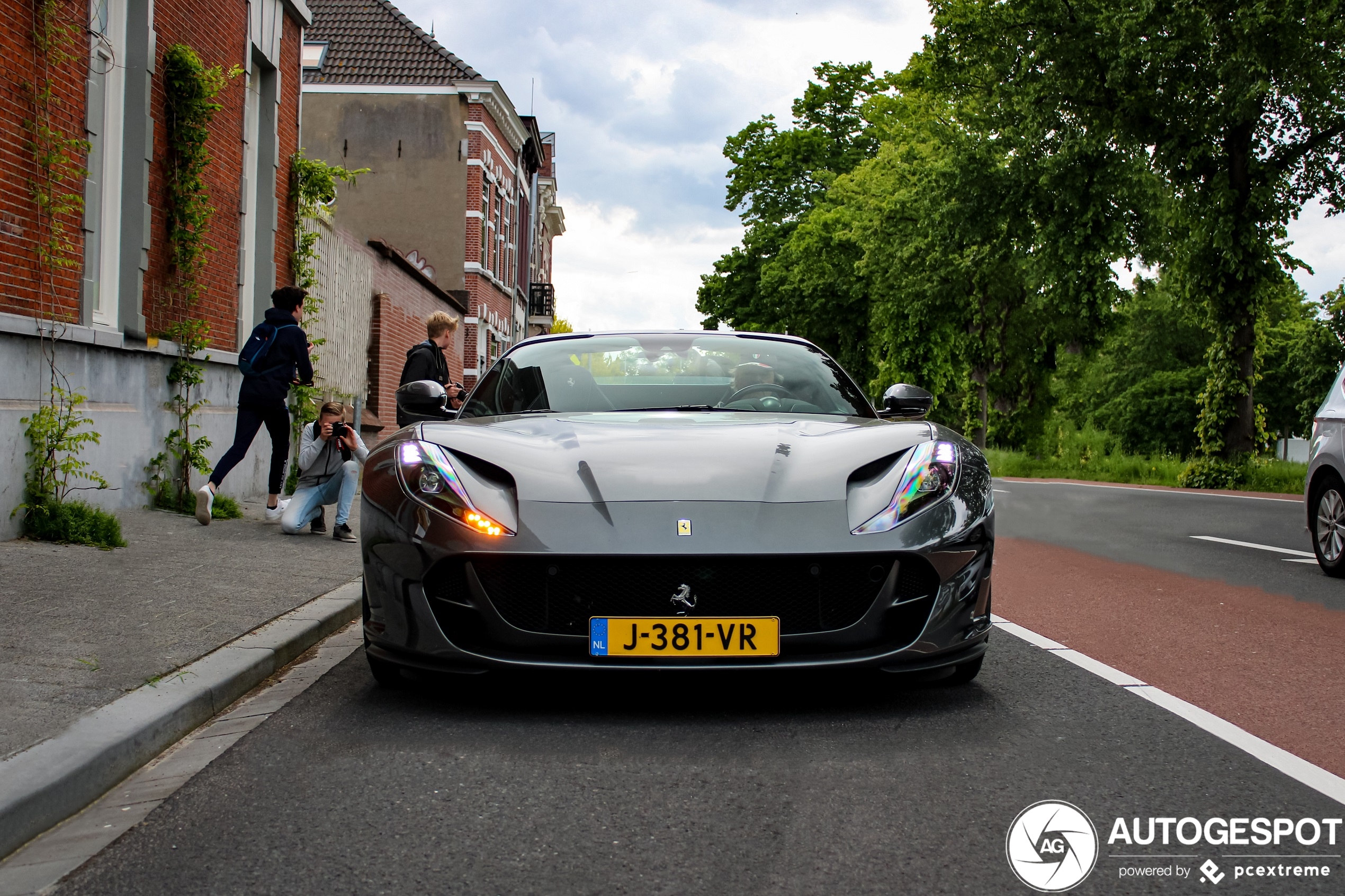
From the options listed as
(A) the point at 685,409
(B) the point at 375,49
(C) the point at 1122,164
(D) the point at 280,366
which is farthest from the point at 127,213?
(B) the point at 375,49

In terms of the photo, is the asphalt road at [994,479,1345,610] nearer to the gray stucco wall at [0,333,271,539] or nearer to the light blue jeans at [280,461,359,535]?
the light blue jeans at [280,461,359,535]

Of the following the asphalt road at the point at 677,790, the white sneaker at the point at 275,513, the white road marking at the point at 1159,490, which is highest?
the white road marking at the point at 1159,490

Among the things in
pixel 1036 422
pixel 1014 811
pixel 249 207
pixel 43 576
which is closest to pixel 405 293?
pixel 249 207

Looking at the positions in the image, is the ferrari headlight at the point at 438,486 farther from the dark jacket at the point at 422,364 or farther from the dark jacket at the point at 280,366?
the dark jacket at the point at 280,366

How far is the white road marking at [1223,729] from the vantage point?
3529mm

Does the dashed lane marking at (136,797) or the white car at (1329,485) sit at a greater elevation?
the white car at (1329,485)

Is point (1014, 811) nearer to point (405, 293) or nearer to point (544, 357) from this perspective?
point (544, 357)

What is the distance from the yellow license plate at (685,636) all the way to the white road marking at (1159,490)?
49.9ft

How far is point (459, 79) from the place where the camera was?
3319 cm

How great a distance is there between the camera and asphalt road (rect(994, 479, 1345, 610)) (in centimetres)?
871

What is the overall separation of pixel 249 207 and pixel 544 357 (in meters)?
8.83

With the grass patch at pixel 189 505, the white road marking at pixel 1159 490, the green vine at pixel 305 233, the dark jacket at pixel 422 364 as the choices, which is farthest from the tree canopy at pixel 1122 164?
the grass patch at pixel 189 505

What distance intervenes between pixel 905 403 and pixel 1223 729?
1862 millimetres
